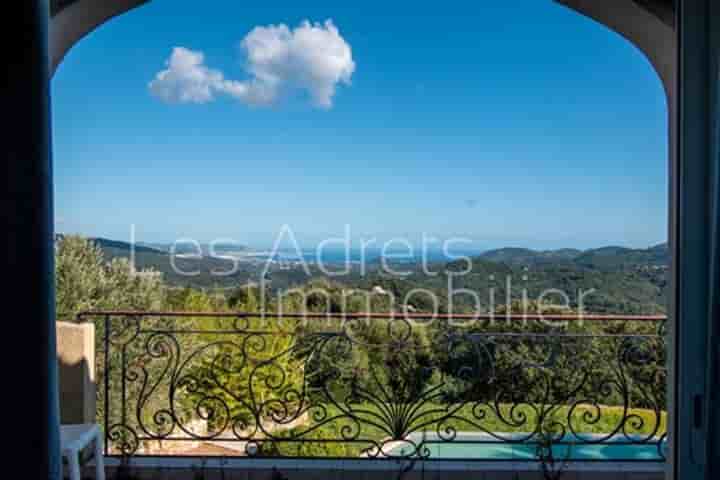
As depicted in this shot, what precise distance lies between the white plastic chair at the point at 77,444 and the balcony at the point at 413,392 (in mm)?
579

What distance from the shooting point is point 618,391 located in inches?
125

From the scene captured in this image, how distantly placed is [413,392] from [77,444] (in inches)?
75.5

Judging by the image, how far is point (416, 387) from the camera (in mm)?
3299

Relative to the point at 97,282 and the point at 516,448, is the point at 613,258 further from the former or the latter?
the point at 97,282

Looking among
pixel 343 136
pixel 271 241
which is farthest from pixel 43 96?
pixel 343 136

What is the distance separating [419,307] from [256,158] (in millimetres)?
2419

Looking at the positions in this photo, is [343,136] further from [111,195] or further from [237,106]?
[111,195]

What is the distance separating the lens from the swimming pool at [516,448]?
286cm

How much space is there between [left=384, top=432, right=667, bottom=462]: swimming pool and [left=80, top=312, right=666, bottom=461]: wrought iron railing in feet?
0.03

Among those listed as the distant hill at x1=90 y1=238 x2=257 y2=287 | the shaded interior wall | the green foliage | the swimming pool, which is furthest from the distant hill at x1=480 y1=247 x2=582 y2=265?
the shaded interior wall

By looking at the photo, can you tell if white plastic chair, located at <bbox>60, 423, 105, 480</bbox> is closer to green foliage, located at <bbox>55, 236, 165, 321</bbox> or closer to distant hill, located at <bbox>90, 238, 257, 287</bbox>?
green foliage, located at <bbox>55, 236, 165, 321</bbox>

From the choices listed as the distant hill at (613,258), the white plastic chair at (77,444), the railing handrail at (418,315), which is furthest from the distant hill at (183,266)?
the distant hill at (613,258)

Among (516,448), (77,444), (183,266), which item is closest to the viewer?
(77,444)

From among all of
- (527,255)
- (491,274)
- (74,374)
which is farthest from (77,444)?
(527,255)
